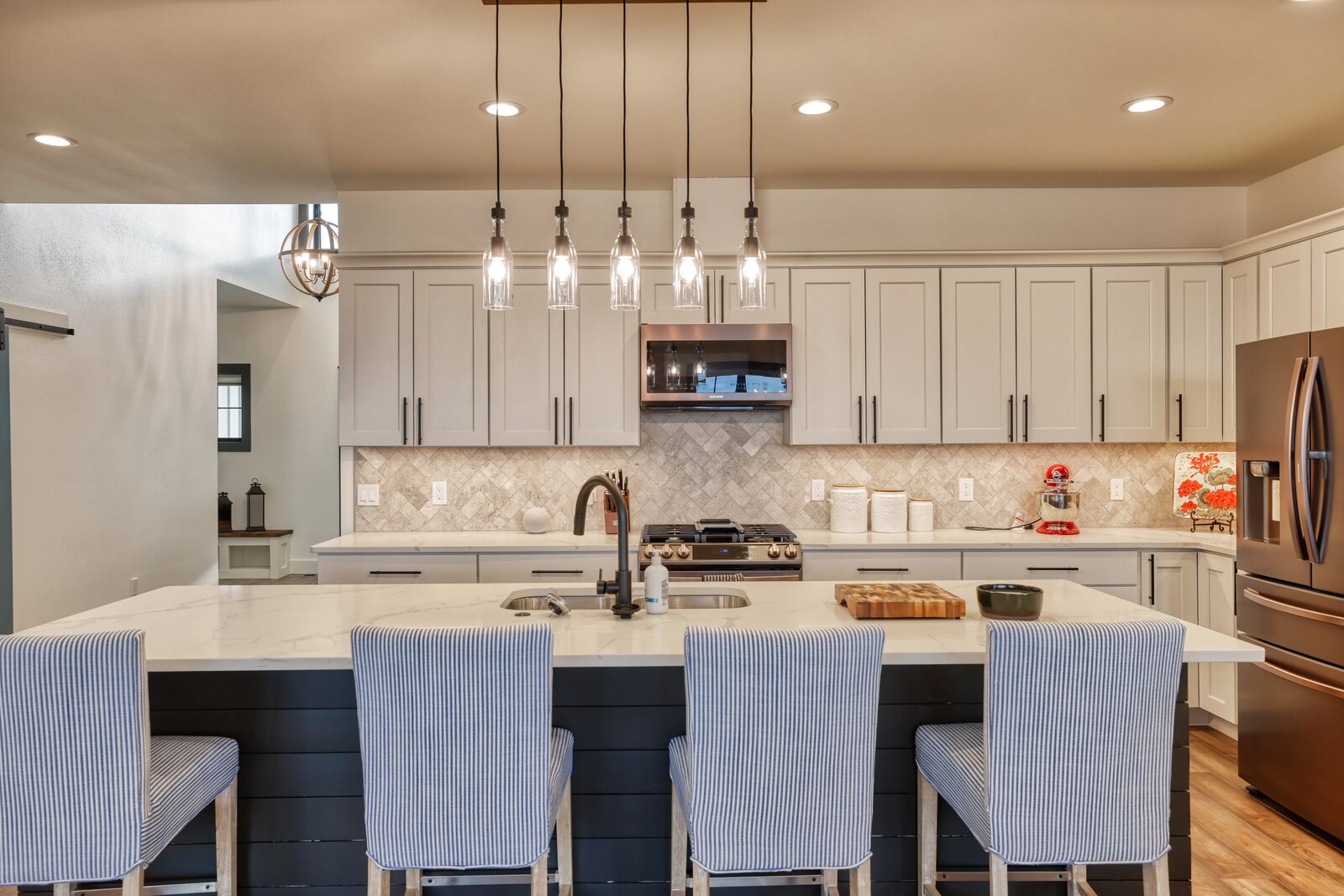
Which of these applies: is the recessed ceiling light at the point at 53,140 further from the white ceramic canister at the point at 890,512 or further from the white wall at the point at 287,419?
the white wall at the point at 287,419

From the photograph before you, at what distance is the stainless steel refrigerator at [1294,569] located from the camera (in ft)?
9.14

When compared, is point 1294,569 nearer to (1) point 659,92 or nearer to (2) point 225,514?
(1) point 659,92

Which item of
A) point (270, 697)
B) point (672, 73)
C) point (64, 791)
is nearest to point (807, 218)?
→ point (672, 73)

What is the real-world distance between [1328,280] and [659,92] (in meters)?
2.84

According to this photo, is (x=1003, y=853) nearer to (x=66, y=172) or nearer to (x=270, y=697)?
(x=270, y=697)

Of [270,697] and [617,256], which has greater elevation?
[617,256]

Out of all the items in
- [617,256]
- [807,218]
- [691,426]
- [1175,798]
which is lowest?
[1175,798]

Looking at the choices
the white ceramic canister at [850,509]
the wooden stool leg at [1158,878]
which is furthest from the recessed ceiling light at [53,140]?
the wooden stool leg at [1158,878]

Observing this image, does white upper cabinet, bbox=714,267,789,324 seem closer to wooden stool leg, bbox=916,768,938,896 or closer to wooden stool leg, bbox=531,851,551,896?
wooden stool leg, bbox=916,768,938,896

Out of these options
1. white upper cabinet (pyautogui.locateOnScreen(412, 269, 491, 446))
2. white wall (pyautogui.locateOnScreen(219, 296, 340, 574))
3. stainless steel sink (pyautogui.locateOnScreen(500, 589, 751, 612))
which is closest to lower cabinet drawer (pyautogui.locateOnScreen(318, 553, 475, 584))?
white upper cabinet (pyautogui.locateOnScreen(412, 269, 491, 446))

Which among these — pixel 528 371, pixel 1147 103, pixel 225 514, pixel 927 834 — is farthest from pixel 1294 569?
pixel 225 514

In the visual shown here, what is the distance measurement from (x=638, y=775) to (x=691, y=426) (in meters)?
2.55

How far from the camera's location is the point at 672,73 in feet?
9.66

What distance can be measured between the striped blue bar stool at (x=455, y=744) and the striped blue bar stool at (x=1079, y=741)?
0.92 m
